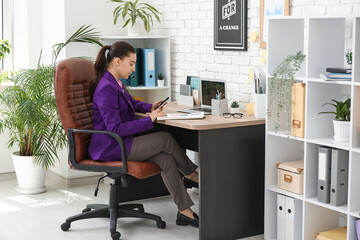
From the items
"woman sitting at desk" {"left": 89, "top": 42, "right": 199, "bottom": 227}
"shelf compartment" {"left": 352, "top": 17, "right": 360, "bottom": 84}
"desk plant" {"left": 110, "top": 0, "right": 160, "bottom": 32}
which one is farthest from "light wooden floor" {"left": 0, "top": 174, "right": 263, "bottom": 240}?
"desk plant" {"left": 110, "top": 0, "right": 160, "bottom": 32}

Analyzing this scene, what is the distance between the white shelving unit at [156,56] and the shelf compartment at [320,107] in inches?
73.4


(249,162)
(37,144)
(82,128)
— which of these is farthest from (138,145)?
(37,144)

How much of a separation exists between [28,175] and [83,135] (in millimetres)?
1239

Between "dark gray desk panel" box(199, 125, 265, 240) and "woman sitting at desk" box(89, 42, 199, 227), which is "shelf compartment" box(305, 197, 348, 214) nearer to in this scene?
"dark gray desk panel" box(199, 125, 265, 240)

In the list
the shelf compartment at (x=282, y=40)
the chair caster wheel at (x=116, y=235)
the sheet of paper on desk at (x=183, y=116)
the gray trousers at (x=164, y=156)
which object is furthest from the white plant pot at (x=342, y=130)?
the chair caster wheel at (x=116, y=235)

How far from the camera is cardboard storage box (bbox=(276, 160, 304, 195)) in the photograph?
338cm

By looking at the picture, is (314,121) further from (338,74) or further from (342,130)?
(338,74)

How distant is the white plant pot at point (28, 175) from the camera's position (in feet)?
15.4

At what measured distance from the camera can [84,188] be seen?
16.2 feet

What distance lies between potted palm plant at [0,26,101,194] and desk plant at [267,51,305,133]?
1814 millimetres

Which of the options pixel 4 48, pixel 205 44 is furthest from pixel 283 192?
pixel 4 48

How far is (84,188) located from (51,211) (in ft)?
2.27

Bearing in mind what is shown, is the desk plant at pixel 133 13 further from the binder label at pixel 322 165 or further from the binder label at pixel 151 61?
the binder label at pixel 322 165

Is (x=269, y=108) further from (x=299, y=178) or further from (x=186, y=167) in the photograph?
(x=186, y=167)
